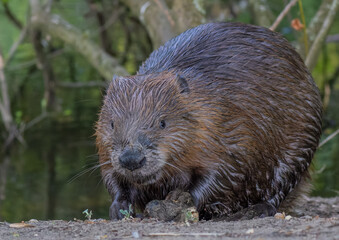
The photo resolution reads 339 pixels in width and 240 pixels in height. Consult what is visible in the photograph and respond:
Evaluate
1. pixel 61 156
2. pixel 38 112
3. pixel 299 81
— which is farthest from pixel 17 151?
pixel 299 81

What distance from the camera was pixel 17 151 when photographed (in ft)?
29.1

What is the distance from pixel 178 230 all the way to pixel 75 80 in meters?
8.24

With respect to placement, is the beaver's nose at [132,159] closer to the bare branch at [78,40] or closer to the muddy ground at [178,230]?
the muddy ground at [178,230]

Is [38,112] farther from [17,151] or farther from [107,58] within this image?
[107,58]

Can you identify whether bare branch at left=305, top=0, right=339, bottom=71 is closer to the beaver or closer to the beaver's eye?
the beaver

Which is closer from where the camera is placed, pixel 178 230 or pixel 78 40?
pixel 178 230

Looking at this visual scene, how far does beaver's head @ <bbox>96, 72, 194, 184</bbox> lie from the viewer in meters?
3.41

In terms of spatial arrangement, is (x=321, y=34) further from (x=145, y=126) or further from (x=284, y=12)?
(x=145, y=126)

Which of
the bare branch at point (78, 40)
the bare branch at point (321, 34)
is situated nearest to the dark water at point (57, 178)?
the bare branch at point (78, 40)

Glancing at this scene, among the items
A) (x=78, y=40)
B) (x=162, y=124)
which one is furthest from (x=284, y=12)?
(x=78, y=40)

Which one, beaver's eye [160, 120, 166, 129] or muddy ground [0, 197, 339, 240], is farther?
beaver's eye [160, 120, 166, 129]

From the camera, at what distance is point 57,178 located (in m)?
8.02

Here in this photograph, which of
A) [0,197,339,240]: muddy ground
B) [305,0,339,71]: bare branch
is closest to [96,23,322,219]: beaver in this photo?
[0,197,339,240]: muddy ground

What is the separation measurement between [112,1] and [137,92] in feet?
20.8
